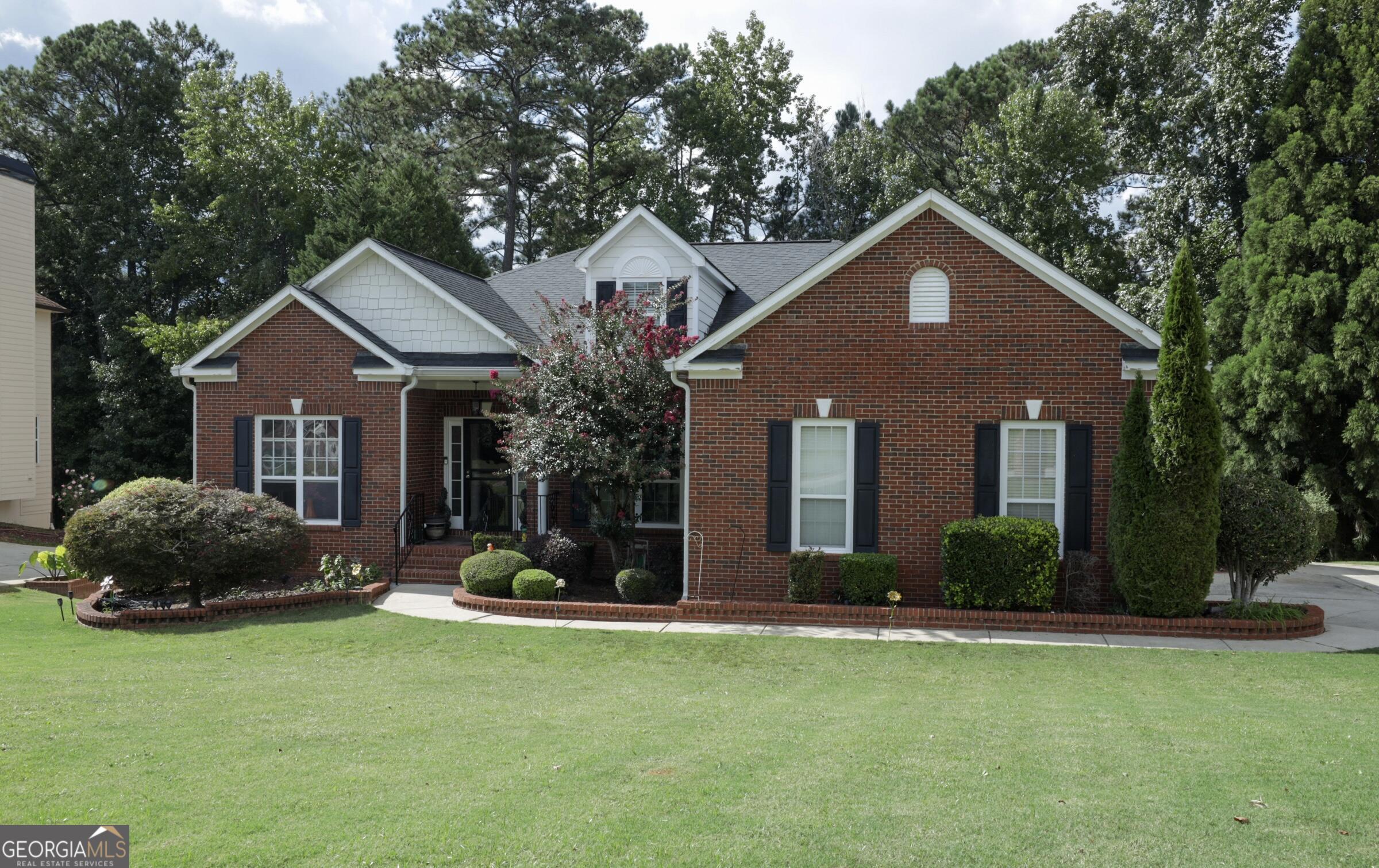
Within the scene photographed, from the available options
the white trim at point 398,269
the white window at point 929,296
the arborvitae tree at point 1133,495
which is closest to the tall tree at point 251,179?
the white trim at point 398,269

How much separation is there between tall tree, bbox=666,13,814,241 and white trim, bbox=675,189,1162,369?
86.0 ft

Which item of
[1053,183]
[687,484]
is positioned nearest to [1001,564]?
[687,484]

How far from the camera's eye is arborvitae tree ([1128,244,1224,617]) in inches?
448

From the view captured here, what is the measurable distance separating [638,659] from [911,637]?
130 inches

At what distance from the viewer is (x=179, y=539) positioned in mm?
12719

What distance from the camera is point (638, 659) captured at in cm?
1036

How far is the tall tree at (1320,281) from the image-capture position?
19.6 metres

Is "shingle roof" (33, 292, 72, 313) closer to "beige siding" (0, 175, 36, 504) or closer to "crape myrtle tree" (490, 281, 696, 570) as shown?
"beige siding" (0, 175, 36, 504)

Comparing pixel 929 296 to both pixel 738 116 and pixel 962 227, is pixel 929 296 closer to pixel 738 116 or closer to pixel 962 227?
pixel 962 227

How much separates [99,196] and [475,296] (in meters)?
25.7

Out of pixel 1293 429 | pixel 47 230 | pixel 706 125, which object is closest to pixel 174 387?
pixel 47 230

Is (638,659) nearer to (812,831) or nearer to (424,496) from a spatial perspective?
(812,831)

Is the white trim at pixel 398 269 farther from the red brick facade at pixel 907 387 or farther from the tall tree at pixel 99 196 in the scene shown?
the tall tree at pixel 99 196

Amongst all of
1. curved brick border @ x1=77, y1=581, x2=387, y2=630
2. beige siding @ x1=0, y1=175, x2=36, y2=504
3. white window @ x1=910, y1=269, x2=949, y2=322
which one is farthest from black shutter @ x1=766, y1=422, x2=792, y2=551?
beige siding @ x1=0, y1=175, x2=36, y2=504
